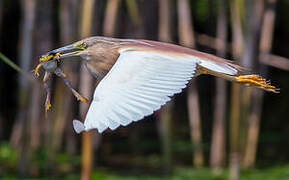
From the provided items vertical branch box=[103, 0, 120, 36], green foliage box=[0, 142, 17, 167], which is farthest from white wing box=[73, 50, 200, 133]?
green foliage box=[0, 142, 17, 167]

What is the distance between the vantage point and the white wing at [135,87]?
1.88 meters

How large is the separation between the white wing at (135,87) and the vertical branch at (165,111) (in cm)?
253

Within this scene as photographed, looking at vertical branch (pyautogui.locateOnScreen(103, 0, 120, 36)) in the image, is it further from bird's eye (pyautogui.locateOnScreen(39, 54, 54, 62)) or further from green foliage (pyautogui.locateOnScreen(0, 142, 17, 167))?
bird's eye (pyautogui.locateOnScreen(39, 54, 54, 62))

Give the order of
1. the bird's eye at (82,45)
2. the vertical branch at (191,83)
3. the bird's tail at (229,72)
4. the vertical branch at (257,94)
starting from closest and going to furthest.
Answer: the bird's tail at (229,72) < the bird's eye at (82,45) < the vertical branch at (191,83) < the vertical branch at (257,94)

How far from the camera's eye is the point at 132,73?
6.95ft

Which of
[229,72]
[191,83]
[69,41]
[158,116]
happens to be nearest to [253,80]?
[229,72]

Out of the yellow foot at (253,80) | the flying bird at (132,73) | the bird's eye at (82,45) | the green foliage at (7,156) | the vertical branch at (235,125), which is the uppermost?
the bird's eye at (82,45)

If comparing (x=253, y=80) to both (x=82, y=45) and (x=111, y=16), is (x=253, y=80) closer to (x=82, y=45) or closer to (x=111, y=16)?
(x=82, y=45)

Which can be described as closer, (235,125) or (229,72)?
(229,72)

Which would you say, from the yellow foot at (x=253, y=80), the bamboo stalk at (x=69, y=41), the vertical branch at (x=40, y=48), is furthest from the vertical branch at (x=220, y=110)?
the yellow foot at (x=253, y=80)

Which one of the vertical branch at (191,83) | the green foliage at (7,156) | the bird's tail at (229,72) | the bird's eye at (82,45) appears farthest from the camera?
the green foliage at (7,156)

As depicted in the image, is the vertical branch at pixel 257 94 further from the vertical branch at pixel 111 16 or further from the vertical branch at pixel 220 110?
the vertical branch at pixel 111 16

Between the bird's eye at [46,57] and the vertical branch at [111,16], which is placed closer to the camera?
→ the bird's eye at [46,57]

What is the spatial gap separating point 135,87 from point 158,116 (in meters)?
3.84
